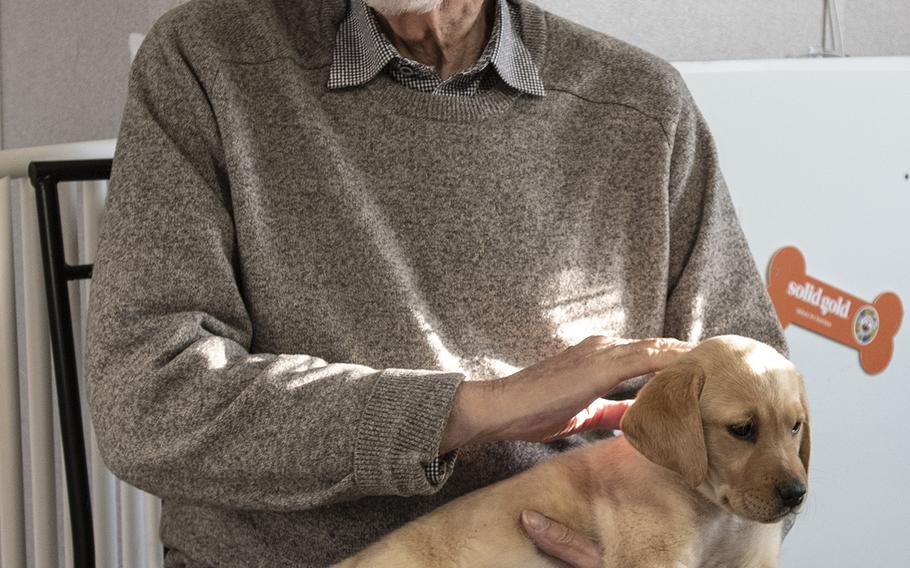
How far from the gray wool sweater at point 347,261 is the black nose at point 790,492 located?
33cm

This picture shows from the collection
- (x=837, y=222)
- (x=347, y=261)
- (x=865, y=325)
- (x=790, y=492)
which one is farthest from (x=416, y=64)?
(x=865, y=325)

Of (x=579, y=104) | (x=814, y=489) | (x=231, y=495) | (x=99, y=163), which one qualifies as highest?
(x=579, y=104)

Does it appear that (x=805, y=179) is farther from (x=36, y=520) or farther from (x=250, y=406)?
(x=36, y=520)

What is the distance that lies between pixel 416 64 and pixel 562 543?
62 centimetres

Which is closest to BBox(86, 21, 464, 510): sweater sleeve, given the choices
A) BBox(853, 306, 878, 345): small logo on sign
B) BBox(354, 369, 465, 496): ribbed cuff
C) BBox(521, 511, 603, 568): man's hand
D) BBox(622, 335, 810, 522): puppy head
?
BBox(354, 369, 465, 496): ribbed cuff

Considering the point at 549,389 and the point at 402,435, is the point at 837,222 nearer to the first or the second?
the point at 549,389

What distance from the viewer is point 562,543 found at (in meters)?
1.15

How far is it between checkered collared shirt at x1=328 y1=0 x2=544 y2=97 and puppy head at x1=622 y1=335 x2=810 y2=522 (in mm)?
504

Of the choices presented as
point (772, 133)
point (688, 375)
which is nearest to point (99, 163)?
point (688, 375)

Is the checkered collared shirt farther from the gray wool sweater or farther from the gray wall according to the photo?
the gray wall

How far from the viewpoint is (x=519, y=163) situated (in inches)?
56.7

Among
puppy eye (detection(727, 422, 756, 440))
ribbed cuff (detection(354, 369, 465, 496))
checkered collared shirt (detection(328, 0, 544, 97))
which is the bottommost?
ribbed cuff (detection(354, 369, 465, 496))

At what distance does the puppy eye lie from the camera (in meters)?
1.10

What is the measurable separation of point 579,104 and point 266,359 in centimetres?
54
